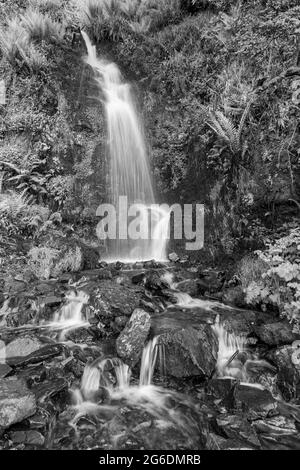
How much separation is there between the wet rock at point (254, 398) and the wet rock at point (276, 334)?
25.7 inches

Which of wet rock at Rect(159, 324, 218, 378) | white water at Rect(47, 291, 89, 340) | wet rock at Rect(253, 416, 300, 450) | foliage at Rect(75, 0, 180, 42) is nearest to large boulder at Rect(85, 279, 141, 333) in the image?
white water at Rect(47, 291, 89, 340)

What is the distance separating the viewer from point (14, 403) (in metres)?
Result: 2.99

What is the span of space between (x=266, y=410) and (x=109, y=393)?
165 cm

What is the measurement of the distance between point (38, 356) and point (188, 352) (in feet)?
6.12

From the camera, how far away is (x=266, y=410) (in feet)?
10.4

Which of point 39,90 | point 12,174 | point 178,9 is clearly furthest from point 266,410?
point 178,9

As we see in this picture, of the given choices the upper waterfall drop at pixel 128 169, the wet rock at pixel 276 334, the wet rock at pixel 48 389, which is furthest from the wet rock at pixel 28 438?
the upper waterfall drop at pixel 128 169

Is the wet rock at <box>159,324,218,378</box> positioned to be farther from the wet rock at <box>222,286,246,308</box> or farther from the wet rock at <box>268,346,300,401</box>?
the wet rock at <box>222,286,246,308</box>

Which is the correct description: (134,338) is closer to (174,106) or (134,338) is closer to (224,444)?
(224,444)

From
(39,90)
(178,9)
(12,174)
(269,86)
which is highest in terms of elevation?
(178,9)

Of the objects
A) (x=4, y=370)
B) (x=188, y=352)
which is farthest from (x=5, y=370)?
(x=188, y=352)

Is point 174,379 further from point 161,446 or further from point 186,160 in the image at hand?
point 186,160

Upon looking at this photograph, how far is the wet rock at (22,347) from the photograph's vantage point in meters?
4.09
